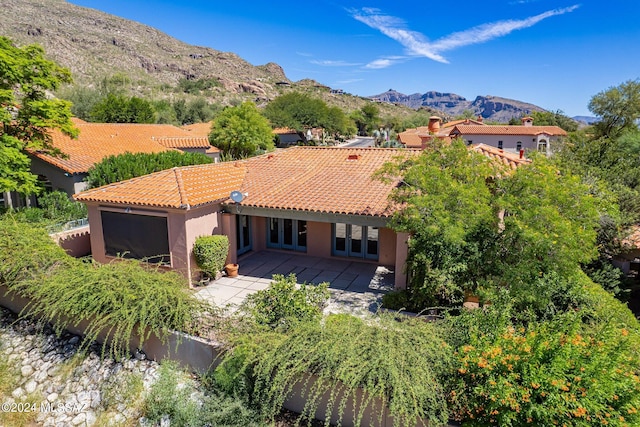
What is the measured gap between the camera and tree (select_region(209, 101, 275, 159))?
44250 millimetres

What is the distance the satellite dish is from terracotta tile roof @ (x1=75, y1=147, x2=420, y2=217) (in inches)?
11.0

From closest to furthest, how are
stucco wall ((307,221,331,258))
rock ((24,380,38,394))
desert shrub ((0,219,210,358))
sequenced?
1. desert shrub ((0,219,210,358))
2. rock ((24,380,38,394))
3. stucco wall ((307,221,331,258))

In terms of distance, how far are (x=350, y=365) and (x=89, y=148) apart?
86.3 feet

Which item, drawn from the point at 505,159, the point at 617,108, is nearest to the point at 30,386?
the point at 505,159

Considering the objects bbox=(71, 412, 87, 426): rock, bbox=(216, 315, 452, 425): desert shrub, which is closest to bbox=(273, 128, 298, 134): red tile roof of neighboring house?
bbox=(71, 412, 87, 426): rock

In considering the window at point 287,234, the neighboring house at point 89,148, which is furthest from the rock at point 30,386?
the neighboring house at point 89,148

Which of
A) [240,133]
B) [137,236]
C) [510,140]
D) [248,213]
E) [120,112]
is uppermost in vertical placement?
[120,112]

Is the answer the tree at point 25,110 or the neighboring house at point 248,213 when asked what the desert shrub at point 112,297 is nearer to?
the neighboring house at point 248,213

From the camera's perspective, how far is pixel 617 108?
4694 centimetres

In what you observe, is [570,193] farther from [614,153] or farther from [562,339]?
[614,153]

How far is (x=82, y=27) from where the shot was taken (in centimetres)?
12900

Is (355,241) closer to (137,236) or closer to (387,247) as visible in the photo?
(387,247)

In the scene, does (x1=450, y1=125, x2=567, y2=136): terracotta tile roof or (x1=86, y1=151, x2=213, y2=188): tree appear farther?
(x1=450, y1=125, x2=567, y2=136): terracotta tile roof

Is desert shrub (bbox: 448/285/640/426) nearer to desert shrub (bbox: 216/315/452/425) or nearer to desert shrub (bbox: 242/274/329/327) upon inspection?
desert shrub (bbox: 216/315/452/425)
